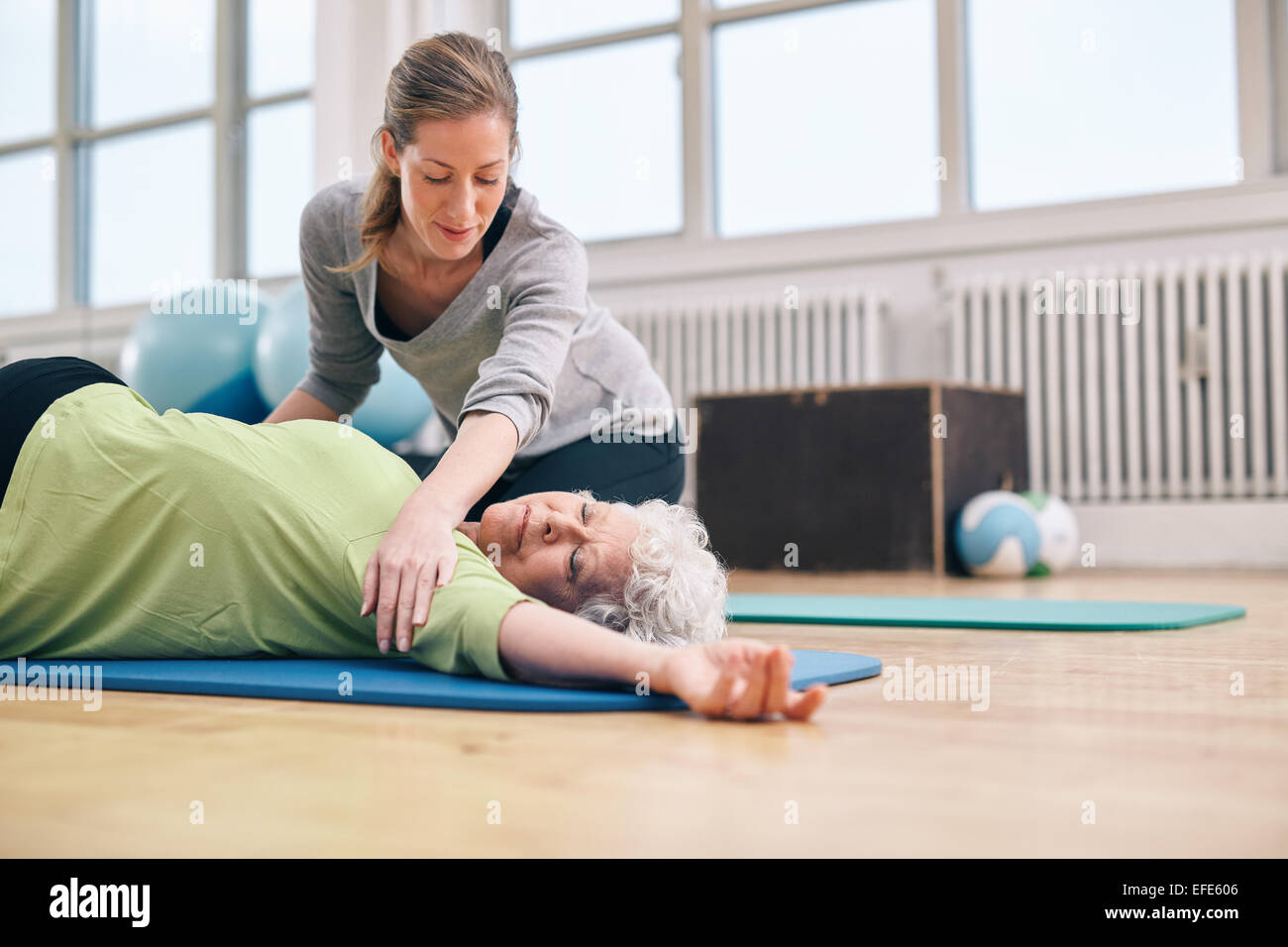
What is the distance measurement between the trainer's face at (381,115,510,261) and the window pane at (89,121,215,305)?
16.1ft

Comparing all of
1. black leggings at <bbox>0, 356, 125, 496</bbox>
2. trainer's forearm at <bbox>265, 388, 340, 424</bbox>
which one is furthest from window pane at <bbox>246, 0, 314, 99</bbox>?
black leggings at <bbox>0, 356, 125, 496</bbox>

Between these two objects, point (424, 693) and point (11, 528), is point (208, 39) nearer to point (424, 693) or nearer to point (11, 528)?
point (11, 528)

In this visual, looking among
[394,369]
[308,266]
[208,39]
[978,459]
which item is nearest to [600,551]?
[308,266]

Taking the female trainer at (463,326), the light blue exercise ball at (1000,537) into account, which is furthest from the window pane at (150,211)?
the female trainer at (463,326)

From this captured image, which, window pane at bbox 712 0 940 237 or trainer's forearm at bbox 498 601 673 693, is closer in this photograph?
trainer's forearm at bbox 498 601 673 693

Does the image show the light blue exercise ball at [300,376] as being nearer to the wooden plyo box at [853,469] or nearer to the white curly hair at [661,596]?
the wooden plyo box at [853,469]

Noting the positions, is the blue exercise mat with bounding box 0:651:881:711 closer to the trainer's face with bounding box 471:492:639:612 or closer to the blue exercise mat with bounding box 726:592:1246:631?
the trainer's face with bounding box 471:492:639:612

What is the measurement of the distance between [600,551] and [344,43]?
4346 mm

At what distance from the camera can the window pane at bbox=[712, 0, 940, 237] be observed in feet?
15.4

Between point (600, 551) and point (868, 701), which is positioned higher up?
point (600, 551)

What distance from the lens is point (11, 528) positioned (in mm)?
1365

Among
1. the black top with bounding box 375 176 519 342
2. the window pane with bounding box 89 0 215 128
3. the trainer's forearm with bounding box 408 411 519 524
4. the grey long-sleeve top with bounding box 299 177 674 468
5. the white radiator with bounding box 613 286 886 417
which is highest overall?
the window pane with bounding box 89 0 215 128

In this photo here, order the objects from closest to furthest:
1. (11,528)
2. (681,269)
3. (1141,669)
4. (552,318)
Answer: (11,528), (1141,669), (552,318), (681,269)
